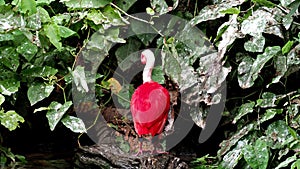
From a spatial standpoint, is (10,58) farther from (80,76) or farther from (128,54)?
(128,54)

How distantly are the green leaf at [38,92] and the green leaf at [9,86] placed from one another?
6 cm

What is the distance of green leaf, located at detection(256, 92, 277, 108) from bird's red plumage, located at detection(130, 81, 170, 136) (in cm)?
34

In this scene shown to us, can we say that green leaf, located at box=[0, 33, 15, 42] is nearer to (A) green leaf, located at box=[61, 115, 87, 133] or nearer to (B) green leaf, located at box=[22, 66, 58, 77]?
(B) green leaf, located at box=[22, 66, 58, 77]

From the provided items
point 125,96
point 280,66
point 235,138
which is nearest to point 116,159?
point 125,96

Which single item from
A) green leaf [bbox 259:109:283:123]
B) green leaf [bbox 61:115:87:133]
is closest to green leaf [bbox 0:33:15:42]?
green leaf [bbox 61:115:87:133]

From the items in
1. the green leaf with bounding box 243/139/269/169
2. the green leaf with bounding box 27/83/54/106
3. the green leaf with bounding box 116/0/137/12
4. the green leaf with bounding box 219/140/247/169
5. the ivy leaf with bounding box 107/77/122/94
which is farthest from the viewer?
the ivy leaf with bounding box 107/77/122/94

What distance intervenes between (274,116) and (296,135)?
20 cm

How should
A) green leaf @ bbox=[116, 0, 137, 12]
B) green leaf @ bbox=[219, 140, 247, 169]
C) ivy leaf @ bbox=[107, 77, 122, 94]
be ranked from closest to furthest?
green leaf @ bbox=[219, 140, 247, 169]
green leaf @ bbox=[116, 0, 137, 12]
ivy leaf @ bbox=[107, 77, 122, 94]

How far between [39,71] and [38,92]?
9cm

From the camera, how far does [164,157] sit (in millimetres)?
1744

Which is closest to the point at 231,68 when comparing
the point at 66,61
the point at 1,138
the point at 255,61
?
the point at 255,61

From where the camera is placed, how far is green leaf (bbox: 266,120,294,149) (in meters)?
1.67

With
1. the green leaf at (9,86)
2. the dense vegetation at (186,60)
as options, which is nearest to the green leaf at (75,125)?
the dense vegetation at (186,60)

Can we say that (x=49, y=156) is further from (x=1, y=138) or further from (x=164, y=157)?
(x=164, y=157)
